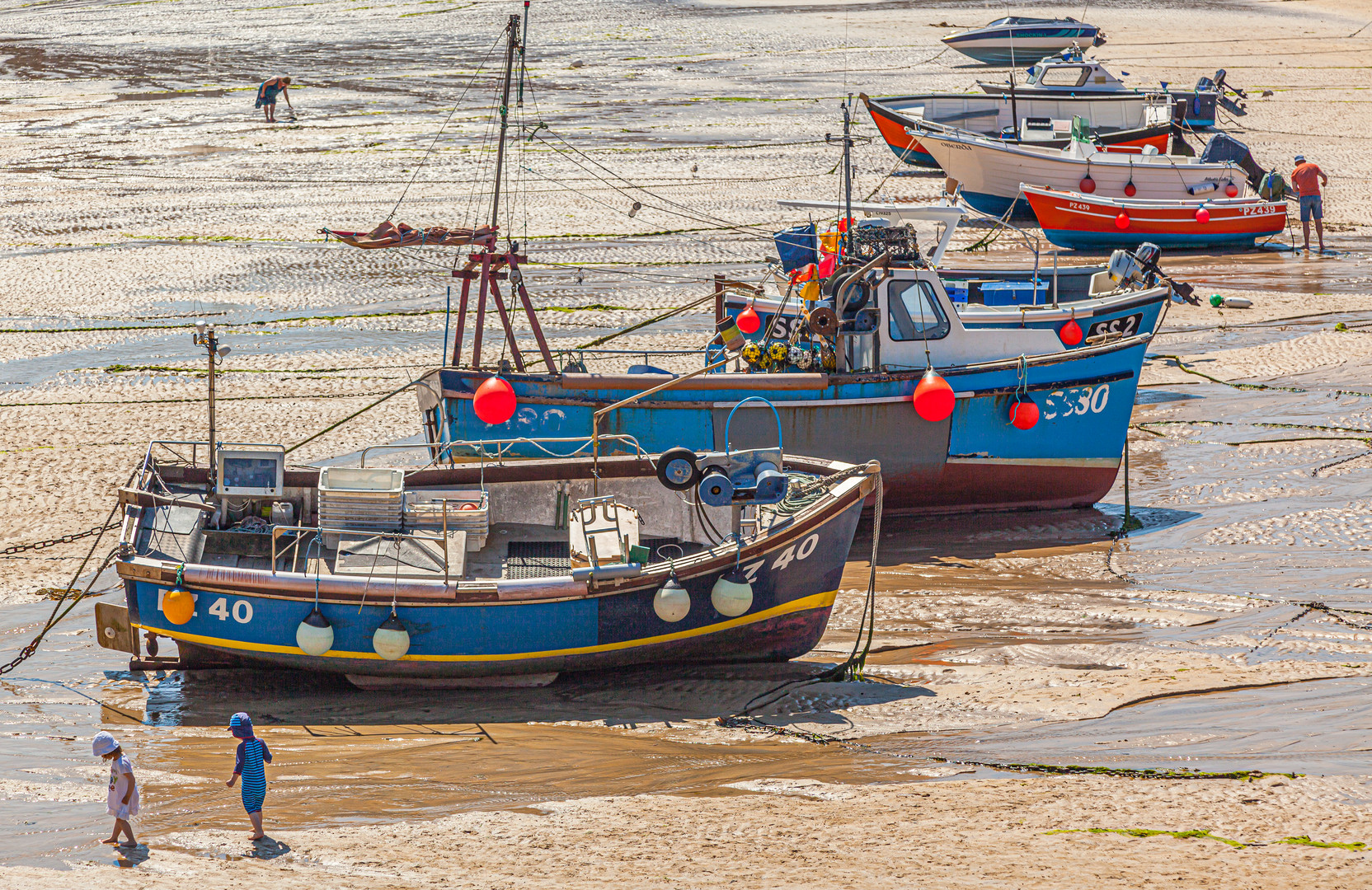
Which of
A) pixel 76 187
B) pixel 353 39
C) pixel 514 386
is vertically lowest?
pixel 514 386

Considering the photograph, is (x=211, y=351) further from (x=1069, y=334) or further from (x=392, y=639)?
(x=1069, y=334)

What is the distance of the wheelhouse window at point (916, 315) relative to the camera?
12891mm

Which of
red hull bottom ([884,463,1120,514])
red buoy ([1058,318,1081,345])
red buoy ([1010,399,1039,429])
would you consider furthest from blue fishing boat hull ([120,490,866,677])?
red buoy ([1058,318,1081,345])

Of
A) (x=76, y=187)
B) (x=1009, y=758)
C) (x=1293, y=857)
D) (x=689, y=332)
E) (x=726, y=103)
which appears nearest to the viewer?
(x=1293, y=857)

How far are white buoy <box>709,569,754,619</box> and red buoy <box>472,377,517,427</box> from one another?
3.25 m

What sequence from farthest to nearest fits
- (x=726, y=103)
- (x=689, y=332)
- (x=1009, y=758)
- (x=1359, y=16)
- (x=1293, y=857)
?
(x=1359, y=16)
(x=726, y=103)
(x=689, y=332)
(x=1009, y=758)
(x=1293, y=857)

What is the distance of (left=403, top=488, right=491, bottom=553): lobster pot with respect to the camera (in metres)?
10.4

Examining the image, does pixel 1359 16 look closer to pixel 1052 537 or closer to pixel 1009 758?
pixel 1052 537

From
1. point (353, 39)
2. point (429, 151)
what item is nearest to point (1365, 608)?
point (429, 151)

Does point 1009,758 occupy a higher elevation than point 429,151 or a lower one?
lower

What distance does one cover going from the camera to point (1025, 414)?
12648 mm

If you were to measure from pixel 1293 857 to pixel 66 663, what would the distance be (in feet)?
27.0

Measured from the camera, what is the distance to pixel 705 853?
23.2 feet

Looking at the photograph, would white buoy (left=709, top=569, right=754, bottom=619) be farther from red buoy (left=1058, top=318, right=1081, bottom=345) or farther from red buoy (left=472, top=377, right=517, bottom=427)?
red buoy (left=1058, top=318, right=1081, bottom=345)
